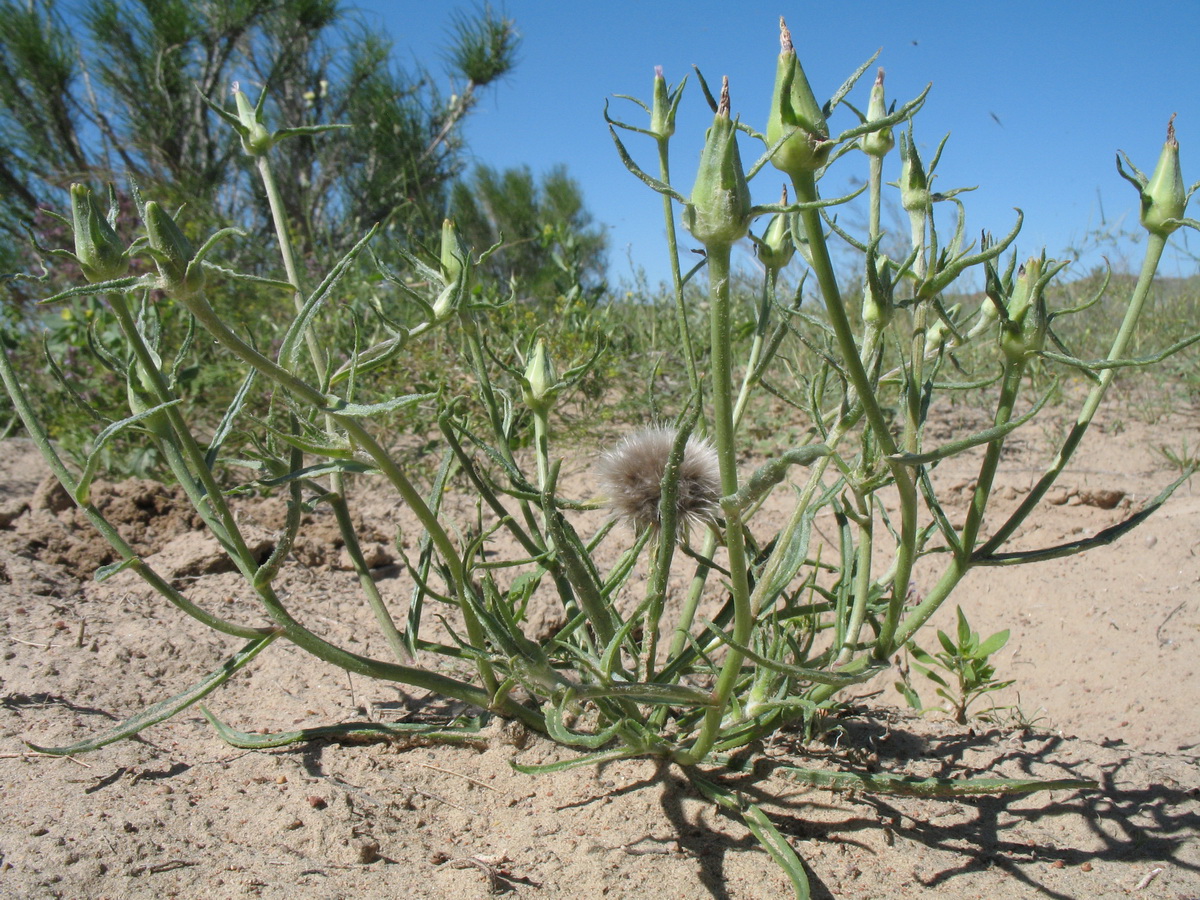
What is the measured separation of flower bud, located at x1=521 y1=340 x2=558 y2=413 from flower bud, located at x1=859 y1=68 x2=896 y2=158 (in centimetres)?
53

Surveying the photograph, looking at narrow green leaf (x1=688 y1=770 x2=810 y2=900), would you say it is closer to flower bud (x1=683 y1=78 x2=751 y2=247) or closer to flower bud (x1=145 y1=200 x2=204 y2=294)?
flower bud (x1=683 y1=78 x2=751 y2=247)

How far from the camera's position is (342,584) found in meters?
2.08

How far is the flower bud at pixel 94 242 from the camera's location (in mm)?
835

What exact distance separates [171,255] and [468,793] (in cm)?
90

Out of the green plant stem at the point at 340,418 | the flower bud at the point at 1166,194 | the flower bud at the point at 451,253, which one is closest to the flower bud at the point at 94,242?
the green plant stem at the point at 340,418

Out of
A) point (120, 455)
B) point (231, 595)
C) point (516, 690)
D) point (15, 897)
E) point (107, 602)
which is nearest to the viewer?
point (15, 897)

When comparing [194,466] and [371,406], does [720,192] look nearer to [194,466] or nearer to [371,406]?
[371,406]

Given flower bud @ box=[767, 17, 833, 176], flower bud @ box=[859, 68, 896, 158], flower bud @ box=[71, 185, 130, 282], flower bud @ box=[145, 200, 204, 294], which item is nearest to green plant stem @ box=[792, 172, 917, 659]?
flower bud @ box=[767, 17, 833, 176]

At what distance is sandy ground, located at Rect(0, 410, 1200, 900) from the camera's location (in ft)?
3.51

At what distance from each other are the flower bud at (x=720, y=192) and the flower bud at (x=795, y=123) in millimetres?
43

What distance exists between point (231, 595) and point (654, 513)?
1180 mm

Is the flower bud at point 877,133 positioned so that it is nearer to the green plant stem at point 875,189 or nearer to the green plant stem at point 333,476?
the green plant stem at point 875,189

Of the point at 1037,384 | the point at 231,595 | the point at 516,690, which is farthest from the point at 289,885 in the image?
the point at 1037,384

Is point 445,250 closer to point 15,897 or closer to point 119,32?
point 15,897
